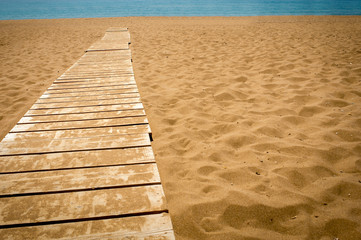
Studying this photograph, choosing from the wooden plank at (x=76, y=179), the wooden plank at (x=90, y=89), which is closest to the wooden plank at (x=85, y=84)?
the wooden plank at (x=90, y=89)

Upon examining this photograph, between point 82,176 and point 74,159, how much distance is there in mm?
252

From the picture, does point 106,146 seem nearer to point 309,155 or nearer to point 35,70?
point 309,155

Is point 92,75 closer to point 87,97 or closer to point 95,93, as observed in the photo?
point 95,93

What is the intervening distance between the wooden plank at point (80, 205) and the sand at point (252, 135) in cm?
37

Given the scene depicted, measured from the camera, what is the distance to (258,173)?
1.97 m

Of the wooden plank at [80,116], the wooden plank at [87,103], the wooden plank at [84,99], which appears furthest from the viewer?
the wooden plank at [84,99]

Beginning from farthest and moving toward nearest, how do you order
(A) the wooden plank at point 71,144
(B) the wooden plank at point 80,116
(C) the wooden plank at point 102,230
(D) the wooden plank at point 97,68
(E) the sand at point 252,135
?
(D) the wooden plank at point 97,68 → (B) the wooden plank at point 80,116 → (A) the wooden plank at point 71,144 → (E) the sand at point 252,135 → (C) the wooden plank at point 102,230

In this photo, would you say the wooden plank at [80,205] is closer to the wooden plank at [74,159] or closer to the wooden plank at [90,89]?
the wooden plank at [74,159]

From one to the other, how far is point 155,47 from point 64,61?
9.82 feet

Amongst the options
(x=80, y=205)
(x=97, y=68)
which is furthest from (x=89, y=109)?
(x=97, y=68)

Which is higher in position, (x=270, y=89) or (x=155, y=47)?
(x=155, y=47)

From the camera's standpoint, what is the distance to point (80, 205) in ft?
4.45

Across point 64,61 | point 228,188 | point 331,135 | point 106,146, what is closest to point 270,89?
point 331,135

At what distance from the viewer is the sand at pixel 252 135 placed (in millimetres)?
1579
